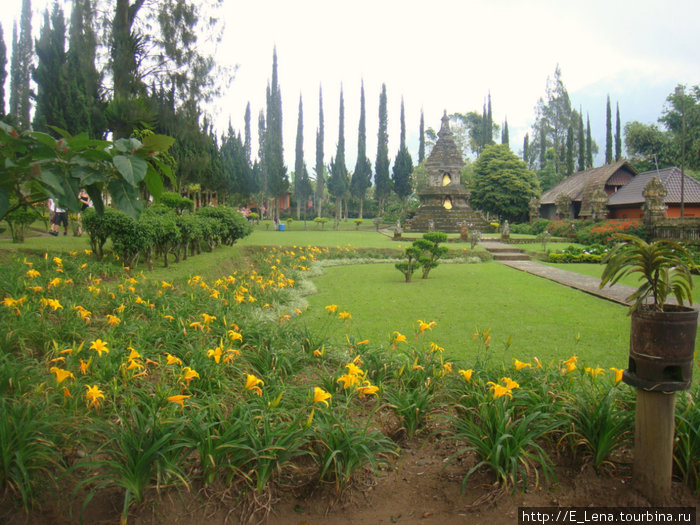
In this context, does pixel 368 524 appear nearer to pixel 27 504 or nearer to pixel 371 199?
pixel 27 504

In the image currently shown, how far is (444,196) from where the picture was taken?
1299 inches

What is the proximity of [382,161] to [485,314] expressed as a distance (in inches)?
1496

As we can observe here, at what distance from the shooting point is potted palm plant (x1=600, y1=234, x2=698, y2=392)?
2.01 metres

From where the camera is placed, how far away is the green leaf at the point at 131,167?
1.52m

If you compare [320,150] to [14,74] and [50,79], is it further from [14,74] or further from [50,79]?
[50,79]

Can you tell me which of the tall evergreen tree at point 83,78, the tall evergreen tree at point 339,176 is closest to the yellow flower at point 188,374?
the tall evergreen tree at point 83,78

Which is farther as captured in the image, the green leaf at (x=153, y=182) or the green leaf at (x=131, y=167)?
the green leaf at (x=153, y=182)

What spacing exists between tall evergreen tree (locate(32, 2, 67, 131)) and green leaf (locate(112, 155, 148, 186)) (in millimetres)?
17365

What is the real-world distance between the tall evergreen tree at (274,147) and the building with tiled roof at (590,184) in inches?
810

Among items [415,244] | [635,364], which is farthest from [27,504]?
[415,244]

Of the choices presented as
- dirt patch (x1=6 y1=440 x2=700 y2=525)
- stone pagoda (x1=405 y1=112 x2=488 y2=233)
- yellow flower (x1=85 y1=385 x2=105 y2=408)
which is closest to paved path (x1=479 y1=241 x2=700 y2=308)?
dirt patch (x1=6 y1=440 x2=700 y2=525)

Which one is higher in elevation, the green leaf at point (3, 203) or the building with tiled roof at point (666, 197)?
the building with tiled roof at point (666, 197)

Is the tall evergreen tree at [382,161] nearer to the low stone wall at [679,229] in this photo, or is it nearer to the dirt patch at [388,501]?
the low stone wall at [679,229]

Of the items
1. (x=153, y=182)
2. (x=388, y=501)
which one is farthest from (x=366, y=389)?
(x=153, y=182)
